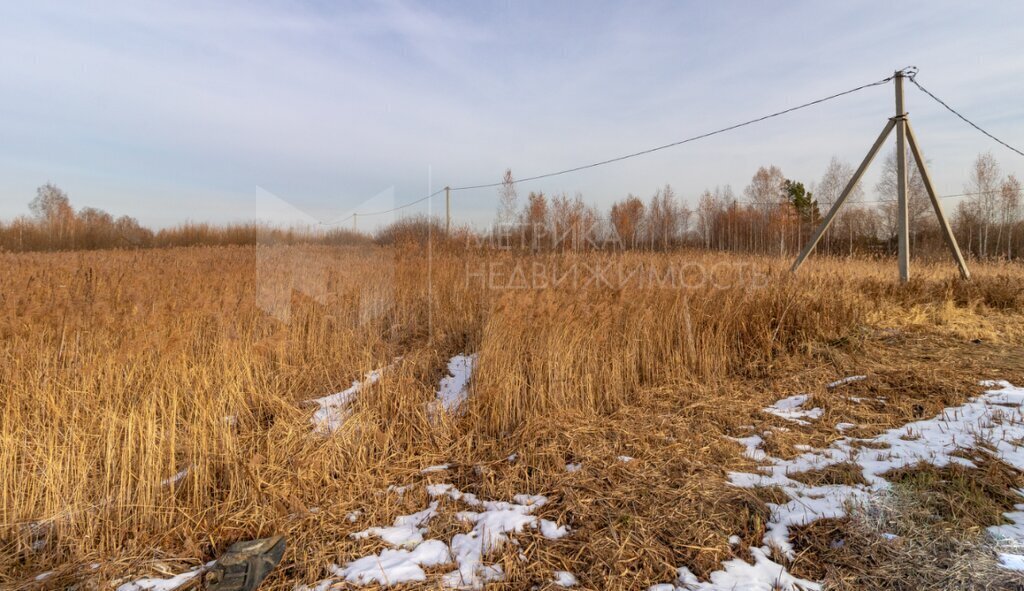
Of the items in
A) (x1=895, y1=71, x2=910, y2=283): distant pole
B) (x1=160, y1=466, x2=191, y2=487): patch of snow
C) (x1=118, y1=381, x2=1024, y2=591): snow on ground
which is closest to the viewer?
(x1=118, y1=381, x2=1024, y2=591): snow on ground

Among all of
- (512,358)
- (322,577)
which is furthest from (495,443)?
(322,577)

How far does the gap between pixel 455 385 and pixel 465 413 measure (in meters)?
0.72

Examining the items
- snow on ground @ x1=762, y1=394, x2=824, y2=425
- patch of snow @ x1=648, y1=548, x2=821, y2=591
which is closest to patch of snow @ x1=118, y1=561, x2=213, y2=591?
patch of snow @ x1=648, y1=548, x2=821, y2=591

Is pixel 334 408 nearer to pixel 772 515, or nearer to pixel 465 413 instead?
pixel 465 413

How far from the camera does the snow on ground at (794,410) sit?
3514 mm

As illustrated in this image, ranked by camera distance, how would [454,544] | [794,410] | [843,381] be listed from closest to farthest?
[454,544] → [794,410] → [843,381]

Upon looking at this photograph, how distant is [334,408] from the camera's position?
348 cm

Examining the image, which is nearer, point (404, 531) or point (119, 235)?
point (404, 531)

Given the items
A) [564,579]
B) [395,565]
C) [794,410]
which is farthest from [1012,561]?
[395,565]

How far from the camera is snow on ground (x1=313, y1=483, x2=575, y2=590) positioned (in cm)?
194

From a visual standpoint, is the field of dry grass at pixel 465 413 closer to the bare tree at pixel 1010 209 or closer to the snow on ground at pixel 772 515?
the snow on ground at pixel 772 515

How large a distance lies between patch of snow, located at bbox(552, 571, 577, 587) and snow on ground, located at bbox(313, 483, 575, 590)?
0.76 ft

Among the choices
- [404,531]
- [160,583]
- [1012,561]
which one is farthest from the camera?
[404,531]

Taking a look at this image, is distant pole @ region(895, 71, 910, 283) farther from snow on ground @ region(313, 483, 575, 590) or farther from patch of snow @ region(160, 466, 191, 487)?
patch of snow @ region(160, 466, 191, 487)
